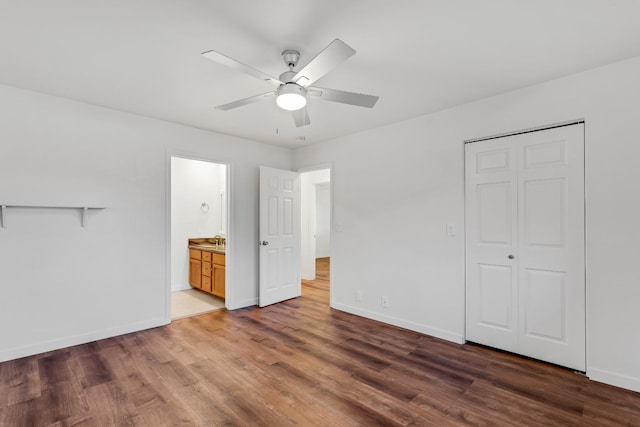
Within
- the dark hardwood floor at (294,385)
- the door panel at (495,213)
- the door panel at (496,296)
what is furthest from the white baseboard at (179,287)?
the door panel at (495,213)

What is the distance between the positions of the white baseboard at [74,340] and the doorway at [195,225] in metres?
1.17

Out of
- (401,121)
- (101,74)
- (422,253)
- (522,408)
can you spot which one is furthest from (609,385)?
(101,74)

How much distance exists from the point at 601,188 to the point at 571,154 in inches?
14.4

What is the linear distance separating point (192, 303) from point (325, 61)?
13.7 ft

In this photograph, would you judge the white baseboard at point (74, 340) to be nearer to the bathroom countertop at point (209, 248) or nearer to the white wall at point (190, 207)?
the bathroom countertop at point (209, 248)

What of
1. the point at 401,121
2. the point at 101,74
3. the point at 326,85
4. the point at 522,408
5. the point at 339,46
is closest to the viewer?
the point at 339,46

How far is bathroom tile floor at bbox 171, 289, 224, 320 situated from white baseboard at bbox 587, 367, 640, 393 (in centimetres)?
414

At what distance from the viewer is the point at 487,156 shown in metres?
3.07

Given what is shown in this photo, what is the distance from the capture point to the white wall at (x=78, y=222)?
9.18ft

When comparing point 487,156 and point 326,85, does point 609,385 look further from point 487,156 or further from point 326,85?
point 326,85

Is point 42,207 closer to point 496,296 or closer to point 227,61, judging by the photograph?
point 227,61

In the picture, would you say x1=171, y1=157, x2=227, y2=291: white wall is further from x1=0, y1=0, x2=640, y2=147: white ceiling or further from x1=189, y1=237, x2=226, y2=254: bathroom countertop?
x1=0, y1=0, x2=640, y2=147: white ceiling

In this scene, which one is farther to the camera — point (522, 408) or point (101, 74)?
point (101, 74)

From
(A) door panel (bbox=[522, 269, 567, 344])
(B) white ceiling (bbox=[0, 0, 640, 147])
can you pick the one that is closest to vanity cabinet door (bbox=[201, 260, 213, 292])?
(B) white ceiling (bbox=[0, 0, 640, 147])
